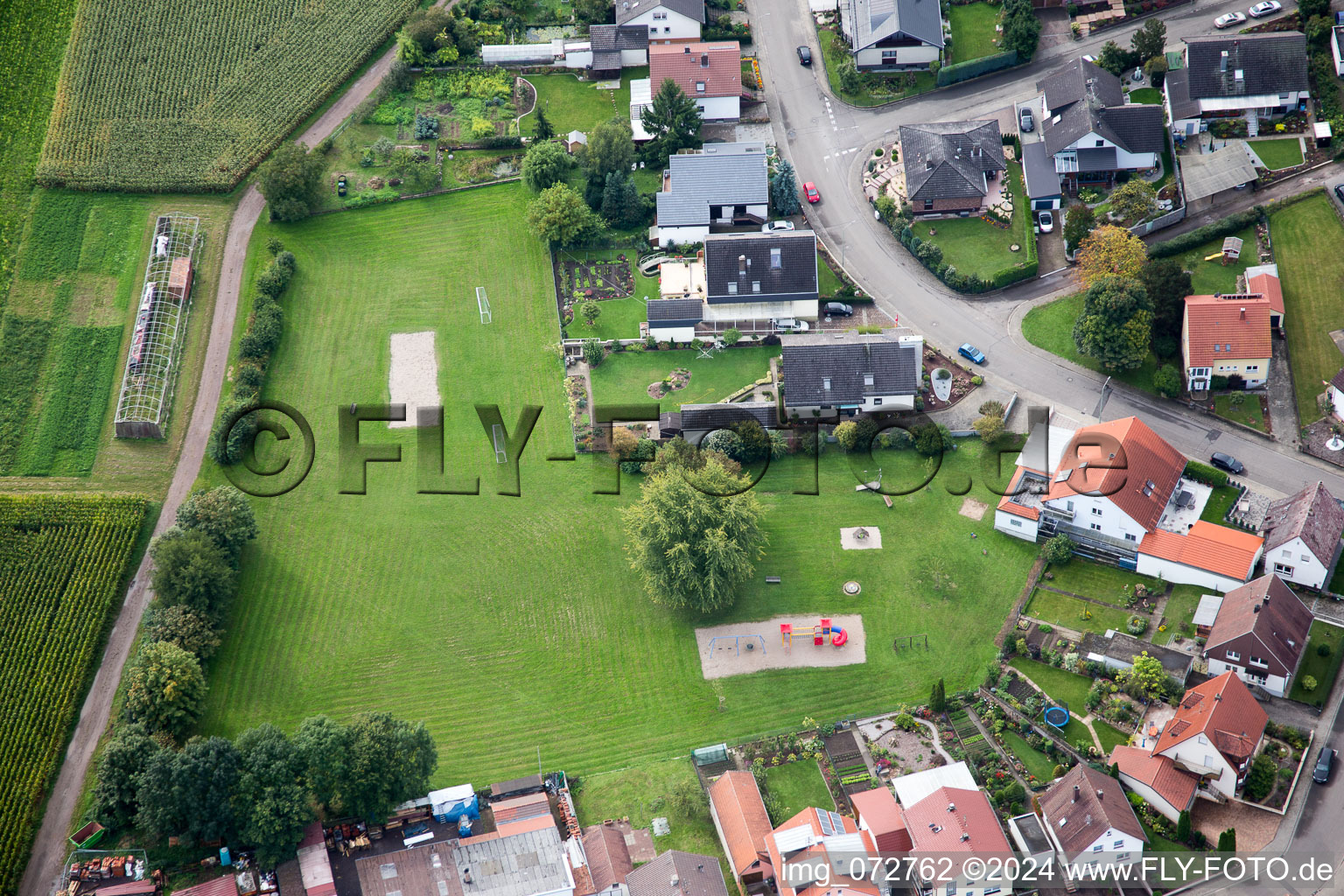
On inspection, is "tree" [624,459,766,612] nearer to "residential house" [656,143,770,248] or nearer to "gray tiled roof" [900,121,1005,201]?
"residential house" [656,143,770,248]

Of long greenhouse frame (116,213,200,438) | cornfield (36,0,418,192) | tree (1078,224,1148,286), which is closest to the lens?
long greenhouse frame (116,213,200,438)

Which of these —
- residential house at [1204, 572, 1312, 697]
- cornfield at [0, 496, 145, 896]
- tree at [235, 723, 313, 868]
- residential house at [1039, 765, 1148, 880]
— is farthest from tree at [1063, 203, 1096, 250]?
cornfield at [0, 496, 145, 896]

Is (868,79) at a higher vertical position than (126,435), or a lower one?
higher

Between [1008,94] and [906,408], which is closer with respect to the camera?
[906,408]

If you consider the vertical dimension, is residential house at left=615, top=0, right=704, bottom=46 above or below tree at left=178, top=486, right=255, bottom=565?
above

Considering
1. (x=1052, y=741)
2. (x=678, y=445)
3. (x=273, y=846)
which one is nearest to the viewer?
(x=273, y=846)

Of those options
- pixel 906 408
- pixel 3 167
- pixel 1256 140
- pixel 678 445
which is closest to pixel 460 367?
pixel 678 445

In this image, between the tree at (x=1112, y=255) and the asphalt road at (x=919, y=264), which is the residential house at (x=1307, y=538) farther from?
the tree at (x=1112, y=255)

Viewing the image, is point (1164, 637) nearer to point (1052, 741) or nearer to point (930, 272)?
point (1052, 741)
